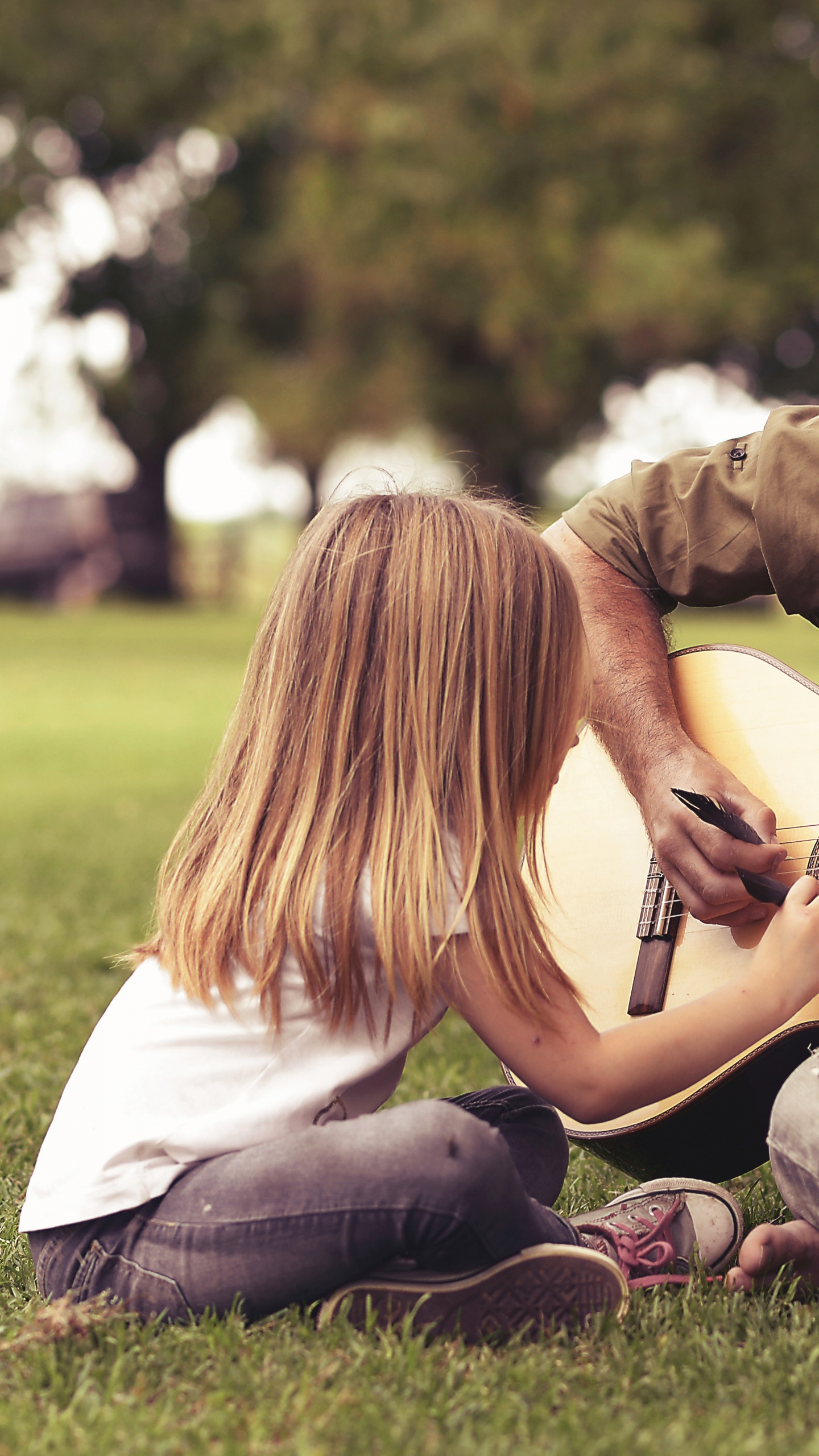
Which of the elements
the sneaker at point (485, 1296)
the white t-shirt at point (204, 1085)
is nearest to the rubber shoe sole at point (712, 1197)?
the sneaker at point (485, 1296)

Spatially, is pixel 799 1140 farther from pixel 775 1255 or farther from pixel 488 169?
pixel 488 169

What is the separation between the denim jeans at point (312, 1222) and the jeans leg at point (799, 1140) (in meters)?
0.35

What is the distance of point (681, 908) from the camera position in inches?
102

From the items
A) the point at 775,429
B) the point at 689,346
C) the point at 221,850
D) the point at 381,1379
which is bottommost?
the point at 381,1379

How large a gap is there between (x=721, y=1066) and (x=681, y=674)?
2.98 feet

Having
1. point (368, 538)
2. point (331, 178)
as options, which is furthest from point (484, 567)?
point (331, 178)

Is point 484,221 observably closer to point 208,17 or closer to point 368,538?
point 208,17

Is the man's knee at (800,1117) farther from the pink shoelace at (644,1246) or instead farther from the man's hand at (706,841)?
the man's hand at (706,841)

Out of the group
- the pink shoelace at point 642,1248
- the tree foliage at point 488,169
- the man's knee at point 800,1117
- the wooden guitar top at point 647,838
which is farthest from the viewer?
the tree foliage at point 488,169

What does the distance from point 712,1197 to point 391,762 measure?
2.92 feet

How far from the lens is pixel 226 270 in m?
23.1

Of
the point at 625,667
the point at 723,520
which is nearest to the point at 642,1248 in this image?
the point at 625,667

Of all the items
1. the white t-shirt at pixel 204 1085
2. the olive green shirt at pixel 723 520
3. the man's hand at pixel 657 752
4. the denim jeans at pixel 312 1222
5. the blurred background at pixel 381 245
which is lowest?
the denim jeans at pixel 312 1222

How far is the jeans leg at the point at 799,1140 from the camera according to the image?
2.00 m
